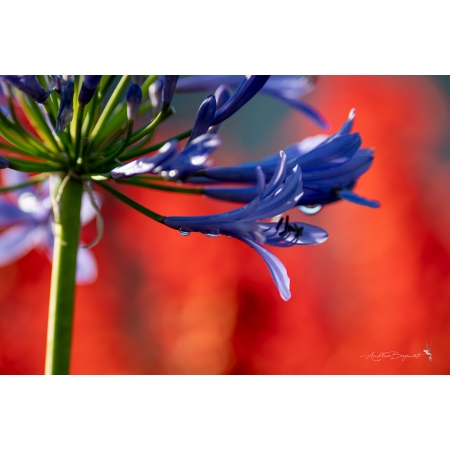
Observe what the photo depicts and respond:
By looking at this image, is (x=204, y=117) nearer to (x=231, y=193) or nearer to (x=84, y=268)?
(x=231, y=193)

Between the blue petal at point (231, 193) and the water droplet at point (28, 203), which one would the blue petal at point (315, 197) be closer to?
the blue petal at point (231, 193)

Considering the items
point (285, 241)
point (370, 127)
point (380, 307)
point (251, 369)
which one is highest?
point (370, 127)

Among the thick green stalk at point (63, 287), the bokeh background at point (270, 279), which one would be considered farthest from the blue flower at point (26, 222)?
the bokeh background at point (270, 279)

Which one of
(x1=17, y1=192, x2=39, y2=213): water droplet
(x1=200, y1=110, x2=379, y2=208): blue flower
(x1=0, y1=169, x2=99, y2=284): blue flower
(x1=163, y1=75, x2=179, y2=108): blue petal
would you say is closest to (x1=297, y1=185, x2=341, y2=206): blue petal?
(x1=200, y1=110, x2=379, y2=208): blue flower

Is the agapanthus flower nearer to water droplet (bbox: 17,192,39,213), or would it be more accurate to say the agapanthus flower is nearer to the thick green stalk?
the thick green stalk
